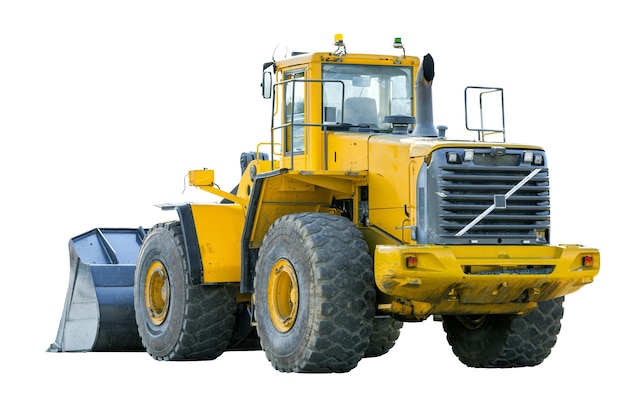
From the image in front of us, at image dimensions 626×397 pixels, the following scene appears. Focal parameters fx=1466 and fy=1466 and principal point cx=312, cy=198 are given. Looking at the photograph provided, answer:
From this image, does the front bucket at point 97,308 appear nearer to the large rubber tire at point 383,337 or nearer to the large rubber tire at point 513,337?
the large rubber tire at point 383,337

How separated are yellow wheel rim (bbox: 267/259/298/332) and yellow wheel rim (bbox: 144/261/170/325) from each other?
2642 millimetres

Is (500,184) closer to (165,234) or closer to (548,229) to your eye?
(548,229)

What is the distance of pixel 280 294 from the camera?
17828mm

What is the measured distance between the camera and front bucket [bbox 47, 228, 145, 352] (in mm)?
20531

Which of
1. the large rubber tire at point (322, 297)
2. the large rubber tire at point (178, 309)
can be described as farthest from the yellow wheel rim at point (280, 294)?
the large rubber tire at point (178, 309)

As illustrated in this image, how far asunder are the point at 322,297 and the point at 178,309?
3510 mm

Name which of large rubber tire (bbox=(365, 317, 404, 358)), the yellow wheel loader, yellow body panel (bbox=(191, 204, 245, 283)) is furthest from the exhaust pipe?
large rubber tire (bbox=(365, 317, 404, 358))

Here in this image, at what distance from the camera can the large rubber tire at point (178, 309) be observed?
1948 cm

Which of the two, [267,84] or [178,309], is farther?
[178,309]

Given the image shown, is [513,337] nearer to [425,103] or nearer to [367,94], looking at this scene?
[425,103]

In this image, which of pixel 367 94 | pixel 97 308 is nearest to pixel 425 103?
pixel 367 94

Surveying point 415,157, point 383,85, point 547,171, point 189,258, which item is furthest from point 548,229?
point 189,258

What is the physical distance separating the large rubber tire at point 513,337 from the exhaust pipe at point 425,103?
250cm

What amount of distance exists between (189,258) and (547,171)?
16.2ft
